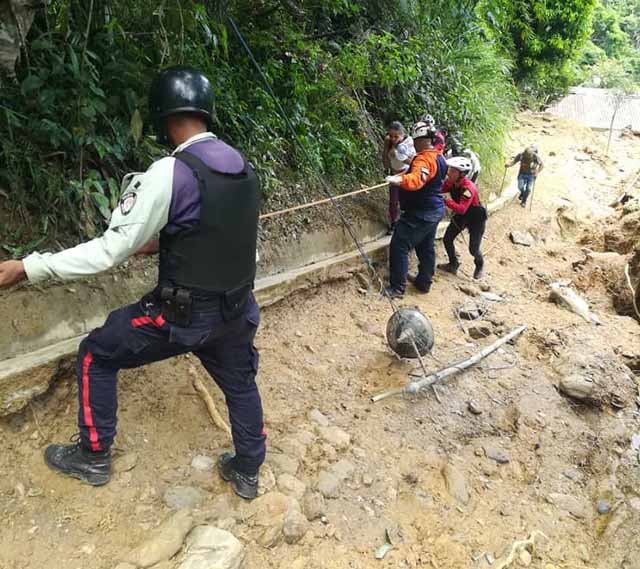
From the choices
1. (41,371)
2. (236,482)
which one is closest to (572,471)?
(236,482)

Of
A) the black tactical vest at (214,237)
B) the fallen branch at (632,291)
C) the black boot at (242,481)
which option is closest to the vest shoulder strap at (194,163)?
the black tactical vest at (214,237)

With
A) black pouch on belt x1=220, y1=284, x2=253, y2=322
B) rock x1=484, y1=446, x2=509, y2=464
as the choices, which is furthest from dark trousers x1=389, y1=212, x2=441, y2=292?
black pouch on belt x1=220, y1=284, x2=253, y2=322

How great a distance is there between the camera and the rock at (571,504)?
127 inches

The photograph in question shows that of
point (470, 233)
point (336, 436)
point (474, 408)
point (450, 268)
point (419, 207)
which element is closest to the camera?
point (336, 436)

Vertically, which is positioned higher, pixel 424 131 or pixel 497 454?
pixel 424 131

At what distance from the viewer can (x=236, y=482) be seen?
8.92 feet

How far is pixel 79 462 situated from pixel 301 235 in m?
3.09

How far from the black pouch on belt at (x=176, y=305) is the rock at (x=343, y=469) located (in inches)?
58.7

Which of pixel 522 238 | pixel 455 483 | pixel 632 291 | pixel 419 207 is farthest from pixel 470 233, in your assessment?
pixel 455 483

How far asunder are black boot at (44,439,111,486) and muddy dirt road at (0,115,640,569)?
6 cm

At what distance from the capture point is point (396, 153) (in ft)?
20.2

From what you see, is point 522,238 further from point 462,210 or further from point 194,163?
point 194,163

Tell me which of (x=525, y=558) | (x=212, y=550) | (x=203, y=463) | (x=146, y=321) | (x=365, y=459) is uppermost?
(x=146, y=321)

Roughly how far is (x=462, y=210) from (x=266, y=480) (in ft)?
14.3
